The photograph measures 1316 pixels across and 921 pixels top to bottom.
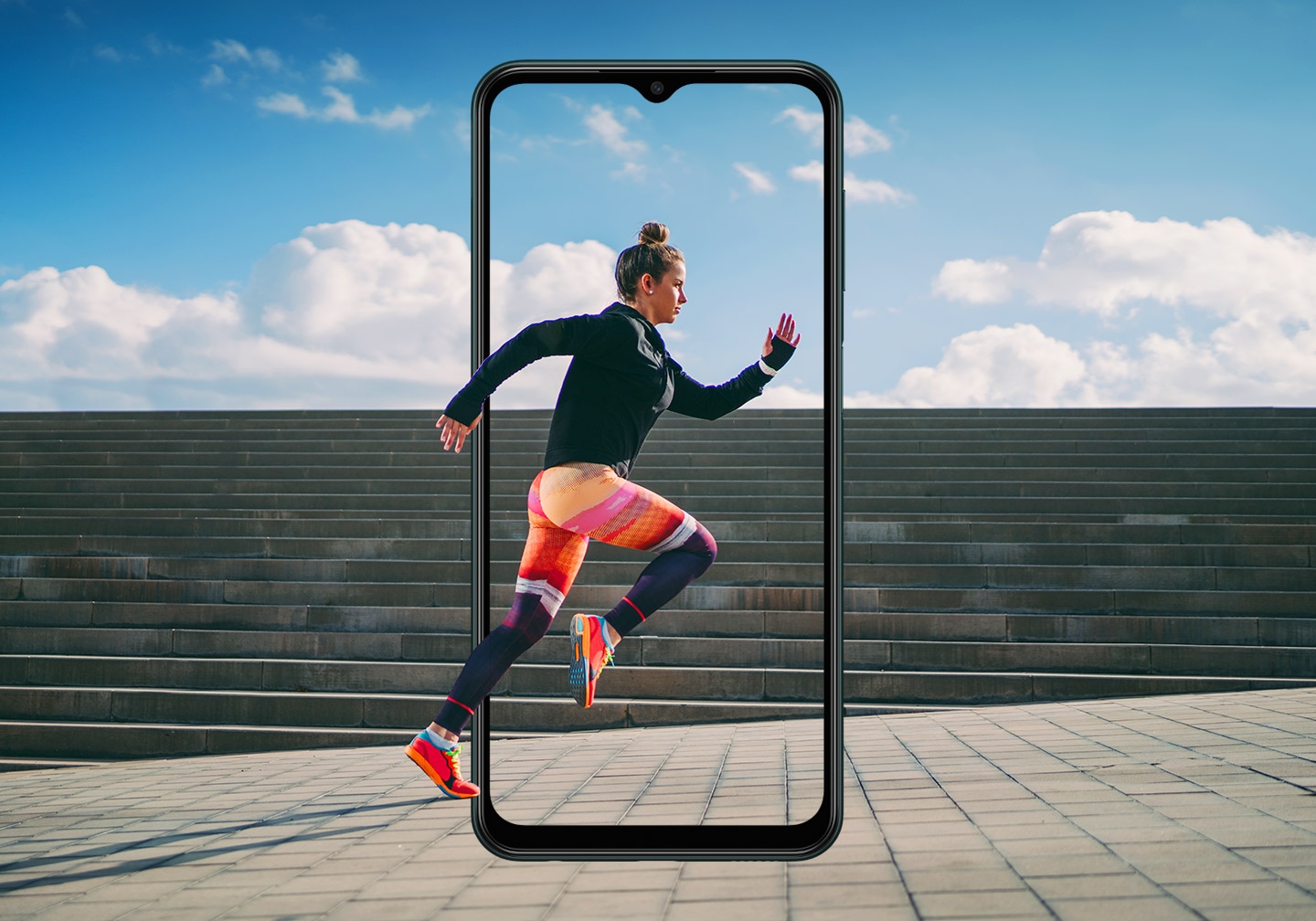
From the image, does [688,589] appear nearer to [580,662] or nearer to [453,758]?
[453,758]

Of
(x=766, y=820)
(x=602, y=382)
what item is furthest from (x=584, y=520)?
(x=766, y=820)

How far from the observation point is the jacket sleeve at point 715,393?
7.33 feet

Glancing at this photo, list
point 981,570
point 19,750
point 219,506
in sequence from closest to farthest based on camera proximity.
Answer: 1. point 19,750
2. point 981,570
3. point 219,506

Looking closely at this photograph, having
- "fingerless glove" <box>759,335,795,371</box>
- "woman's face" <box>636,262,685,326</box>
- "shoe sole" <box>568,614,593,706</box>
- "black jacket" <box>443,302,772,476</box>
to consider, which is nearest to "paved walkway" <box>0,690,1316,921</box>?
"shoe sole" <box>568,614,593,706</box>

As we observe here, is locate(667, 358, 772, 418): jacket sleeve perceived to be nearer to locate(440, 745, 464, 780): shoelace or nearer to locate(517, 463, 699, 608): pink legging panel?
locate(517, 463, 699, 608): pink legging panel

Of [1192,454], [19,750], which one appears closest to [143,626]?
[19,750]

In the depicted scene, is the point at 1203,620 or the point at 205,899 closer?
the point at 205,899

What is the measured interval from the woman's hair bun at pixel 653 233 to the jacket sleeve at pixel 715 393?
11.0 inches

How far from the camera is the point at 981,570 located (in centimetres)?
727

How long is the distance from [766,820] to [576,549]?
85 centimetres

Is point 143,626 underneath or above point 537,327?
underneath

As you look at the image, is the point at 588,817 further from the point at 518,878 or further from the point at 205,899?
the point at 205,899

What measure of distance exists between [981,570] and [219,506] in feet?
22.7

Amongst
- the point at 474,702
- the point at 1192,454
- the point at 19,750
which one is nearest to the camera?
the point at 474,702
